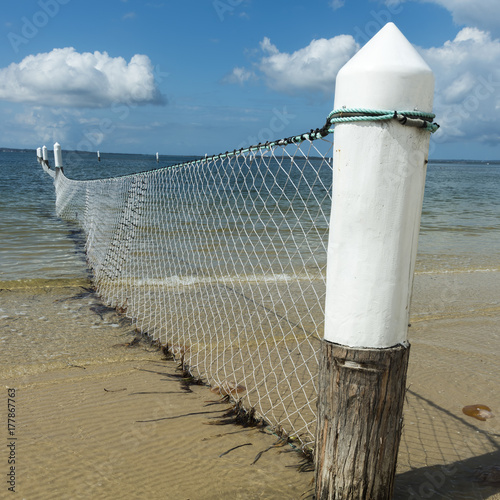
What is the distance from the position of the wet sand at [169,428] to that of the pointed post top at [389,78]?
187 cm

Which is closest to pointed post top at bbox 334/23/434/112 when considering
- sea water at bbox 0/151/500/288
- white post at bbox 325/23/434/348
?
white post at bbox 325/23/434/348

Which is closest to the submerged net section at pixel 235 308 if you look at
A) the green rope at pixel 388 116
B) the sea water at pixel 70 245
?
the green rope at pixel 388 116

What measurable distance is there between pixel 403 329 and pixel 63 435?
2.19 metres

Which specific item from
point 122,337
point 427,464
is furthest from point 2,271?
point 427,464

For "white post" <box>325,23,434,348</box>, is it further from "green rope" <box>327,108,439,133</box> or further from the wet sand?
the wet sand

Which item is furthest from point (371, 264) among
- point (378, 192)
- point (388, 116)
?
point (388, 116)

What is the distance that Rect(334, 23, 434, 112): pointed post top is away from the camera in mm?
1640

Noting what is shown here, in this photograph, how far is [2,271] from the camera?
7.97 metres

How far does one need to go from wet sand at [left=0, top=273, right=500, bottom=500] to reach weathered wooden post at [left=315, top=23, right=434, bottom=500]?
0.64m

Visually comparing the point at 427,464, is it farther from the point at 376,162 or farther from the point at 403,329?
the point at 376,162

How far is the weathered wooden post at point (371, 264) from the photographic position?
1.66 metres

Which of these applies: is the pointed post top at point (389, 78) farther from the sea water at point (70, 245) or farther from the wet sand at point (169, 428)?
the sea water at point (70, 245)

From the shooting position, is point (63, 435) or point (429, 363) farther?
point (429, 363)

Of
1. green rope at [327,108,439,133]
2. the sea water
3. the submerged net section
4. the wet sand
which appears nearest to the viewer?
green rope at [327,108,439,133]
